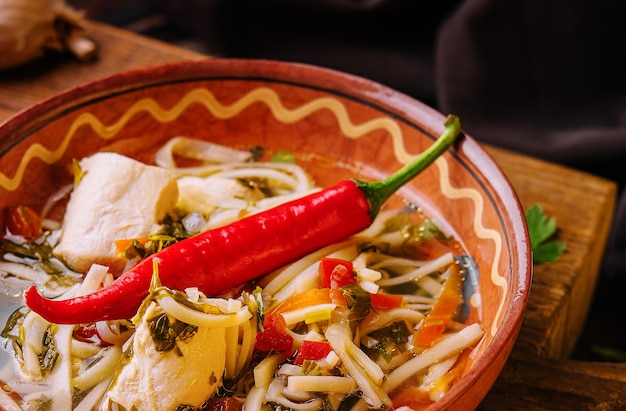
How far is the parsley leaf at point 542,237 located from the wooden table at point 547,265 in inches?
1.3

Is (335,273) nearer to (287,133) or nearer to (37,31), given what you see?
(287,133)

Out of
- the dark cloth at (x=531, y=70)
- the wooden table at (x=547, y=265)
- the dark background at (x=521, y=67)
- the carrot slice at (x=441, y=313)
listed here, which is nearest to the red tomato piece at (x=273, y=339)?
the carrot slice at (x=441, y=313)

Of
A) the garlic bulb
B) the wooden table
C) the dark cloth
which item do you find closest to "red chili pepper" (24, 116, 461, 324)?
the wooden table

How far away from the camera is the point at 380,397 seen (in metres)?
1.52

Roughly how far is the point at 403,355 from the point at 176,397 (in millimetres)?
530

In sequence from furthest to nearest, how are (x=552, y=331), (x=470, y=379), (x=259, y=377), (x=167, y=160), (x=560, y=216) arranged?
(x=560, y=216)
(x=167, y=160)
(x=552, y=331)
(x=259, y=377)
(x=470, y=379)

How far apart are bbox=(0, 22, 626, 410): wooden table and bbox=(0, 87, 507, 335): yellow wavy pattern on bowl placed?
1.10 feet

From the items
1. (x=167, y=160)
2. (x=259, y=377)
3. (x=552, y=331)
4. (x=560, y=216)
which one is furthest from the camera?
(x=560, y=216)

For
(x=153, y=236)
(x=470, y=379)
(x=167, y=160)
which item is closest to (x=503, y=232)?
(x=470, y=379)

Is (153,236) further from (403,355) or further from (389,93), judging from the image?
(389,93)

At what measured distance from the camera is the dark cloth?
11.2 ft

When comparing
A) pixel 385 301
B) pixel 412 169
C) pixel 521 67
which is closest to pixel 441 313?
pixel 385 301

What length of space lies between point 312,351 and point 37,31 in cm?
186

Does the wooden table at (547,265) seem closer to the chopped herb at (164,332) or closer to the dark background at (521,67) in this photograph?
the chopped herb at (164,332)
